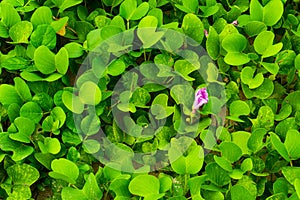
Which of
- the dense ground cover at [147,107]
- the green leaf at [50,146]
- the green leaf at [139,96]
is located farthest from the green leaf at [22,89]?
the green leaf at [139,96]

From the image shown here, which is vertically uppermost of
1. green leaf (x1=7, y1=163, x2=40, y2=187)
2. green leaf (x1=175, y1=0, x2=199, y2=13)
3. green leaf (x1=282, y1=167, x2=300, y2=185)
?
green leaf (x1=175, y1=0, x2=199, y2=13)

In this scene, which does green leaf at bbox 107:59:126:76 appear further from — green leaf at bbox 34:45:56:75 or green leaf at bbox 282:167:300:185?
green leaf at bbox 282:167:300:185

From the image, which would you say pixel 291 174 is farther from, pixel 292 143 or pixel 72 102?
pixel 72 102

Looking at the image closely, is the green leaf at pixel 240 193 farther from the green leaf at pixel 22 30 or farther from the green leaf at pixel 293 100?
the green leaf at pixel 22 30

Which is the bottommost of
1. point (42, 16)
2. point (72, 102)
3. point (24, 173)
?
point (24, 173)

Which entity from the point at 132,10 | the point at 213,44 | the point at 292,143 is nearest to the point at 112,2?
the point at 132,10

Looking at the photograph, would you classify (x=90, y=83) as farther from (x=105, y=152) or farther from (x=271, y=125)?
(x=271, y=125)

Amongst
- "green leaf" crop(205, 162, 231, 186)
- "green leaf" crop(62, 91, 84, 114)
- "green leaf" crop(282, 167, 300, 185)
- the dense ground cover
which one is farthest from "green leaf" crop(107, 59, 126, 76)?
"green leaf" crop(282, 167, 300, 185)
